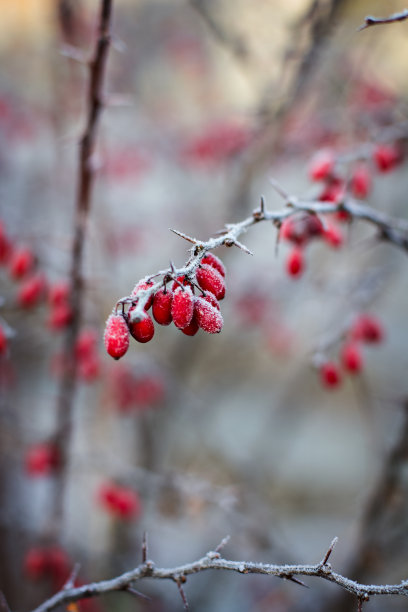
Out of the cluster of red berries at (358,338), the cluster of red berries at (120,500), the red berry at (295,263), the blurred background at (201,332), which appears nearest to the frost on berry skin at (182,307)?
the red berry at (295,263)

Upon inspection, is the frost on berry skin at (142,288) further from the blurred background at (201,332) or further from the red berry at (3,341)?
the blurred background at (201,332)

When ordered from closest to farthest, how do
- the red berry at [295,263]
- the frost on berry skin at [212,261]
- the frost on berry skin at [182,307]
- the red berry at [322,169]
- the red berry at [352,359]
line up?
the frost on berry skin at [182,307]
the frost on berry skin at [212,261]
the red berry at [295,263]
the red berry at [322,169]
the red berry at [352,359]

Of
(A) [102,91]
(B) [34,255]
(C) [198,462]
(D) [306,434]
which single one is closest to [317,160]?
(A) [102,91]

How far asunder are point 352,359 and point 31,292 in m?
1.28

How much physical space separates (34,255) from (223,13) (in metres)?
3.05

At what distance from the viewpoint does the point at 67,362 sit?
1.90m

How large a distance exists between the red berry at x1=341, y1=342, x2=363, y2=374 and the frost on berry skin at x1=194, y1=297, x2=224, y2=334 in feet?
3.62

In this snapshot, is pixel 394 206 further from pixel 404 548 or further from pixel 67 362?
pixel 67 362

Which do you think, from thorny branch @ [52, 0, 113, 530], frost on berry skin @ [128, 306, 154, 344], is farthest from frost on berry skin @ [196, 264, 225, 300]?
thorny branch @ [52, 0, 113, 530]

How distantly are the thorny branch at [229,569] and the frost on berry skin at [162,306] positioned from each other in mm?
485

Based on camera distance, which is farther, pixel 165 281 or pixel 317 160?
pixel 317 160

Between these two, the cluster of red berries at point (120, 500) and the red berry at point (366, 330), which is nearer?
the red berry at point (366, 330)

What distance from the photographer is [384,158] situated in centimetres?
161

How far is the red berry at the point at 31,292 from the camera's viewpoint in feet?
5.62
